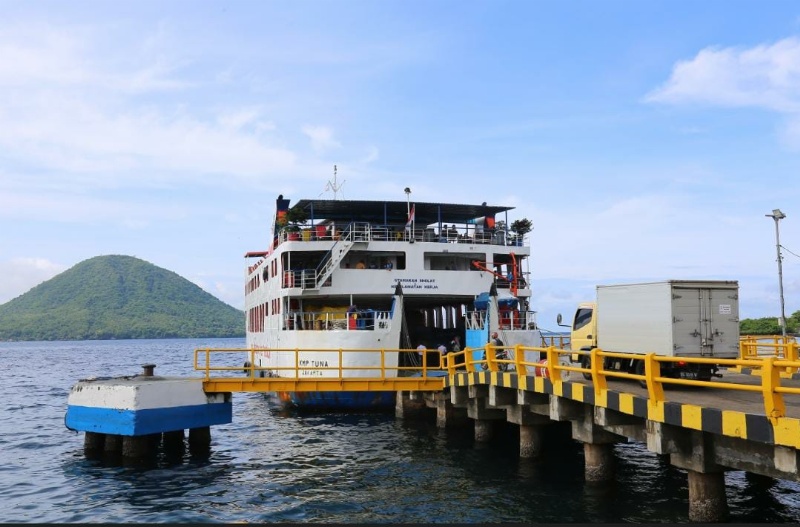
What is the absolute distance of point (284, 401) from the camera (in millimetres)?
28844

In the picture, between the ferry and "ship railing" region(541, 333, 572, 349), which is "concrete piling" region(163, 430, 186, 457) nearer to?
the ferry

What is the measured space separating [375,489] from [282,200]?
70.9ft

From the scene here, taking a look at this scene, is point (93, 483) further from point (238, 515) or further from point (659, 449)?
point (659, 449)

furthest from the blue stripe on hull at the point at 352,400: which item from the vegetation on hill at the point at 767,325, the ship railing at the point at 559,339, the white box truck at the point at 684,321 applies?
the vegetation on hill at the point at 767,325

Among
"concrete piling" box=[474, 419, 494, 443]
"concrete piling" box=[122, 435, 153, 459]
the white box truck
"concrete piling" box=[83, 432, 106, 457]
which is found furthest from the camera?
"concrete piling" box=[474, 419, 494, 443]

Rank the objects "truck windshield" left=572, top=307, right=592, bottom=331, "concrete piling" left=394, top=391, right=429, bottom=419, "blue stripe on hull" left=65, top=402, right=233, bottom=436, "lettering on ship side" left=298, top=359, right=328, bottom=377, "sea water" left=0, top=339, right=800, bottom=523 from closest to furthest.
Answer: "sea water" left=0, top=339, right=800, bottom=523, "blue stripe on hull" left=65, top=402, right=233, bottom=436, "truck windshield" left=572, top=307, right=592, bottom=331, "concrete piling" left=394, top=391, right=429, bottom=419, "lettering on ship side" left=298, top=359, right=328, bottom=377

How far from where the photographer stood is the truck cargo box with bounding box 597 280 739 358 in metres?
15.0

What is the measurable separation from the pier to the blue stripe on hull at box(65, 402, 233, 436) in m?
0.14

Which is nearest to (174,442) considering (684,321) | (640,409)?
(640,409)

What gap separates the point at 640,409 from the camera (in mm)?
11656

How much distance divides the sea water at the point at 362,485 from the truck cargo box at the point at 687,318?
9.11ft

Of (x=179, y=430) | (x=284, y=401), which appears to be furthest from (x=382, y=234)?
(x=179, y=430)

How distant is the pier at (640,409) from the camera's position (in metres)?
9.27

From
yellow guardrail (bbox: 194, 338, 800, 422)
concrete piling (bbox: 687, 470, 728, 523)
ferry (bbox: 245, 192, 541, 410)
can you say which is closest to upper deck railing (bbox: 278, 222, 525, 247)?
ferry (bbox: 245, 192, 541, 410)
